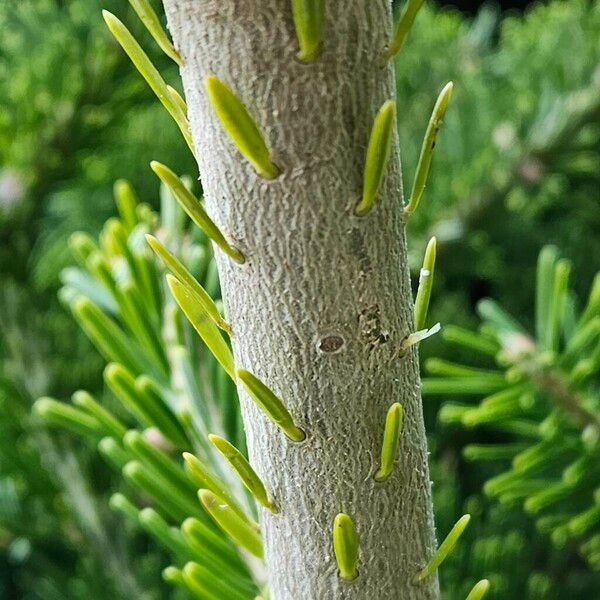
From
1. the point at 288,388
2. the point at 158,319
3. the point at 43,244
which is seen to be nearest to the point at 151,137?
the point at 43,244

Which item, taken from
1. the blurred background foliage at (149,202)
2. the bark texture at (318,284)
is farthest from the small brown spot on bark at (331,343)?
the blurred background foliage at (149,202)

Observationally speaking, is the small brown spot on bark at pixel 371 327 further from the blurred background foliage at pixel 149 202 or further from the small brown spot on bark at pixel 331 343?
the blurred background foliage at pixel 149 202

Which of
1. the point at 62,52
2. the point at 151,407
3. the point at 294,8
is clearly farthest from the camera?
the point at 62,52

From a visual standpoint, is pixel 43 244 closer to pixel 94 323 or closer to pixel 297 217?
pixel 94 323

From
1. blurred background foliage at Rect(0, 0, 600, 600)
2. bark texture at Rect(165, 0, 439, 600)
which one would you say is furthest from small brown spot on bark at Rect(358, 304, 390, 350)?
blurred background foliage at Rect(0, 0, 600, 600)

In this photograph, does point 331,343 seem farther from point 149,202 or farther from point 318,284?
point 149,202

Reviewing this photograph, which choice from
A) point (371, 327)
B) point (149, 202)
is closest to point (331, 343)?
point (371, 327)
